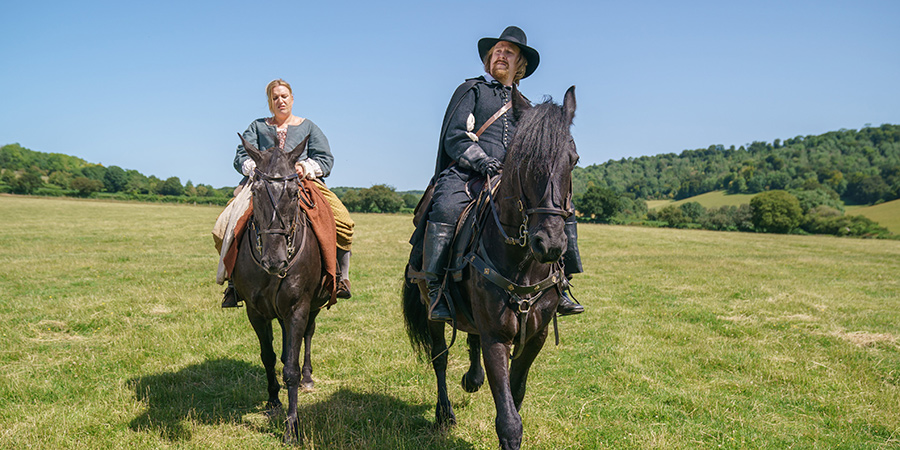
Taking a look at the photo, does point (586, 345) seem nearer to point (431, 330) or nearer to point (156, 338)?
point (431, 330)

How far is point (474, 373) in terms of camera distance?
5.19 m

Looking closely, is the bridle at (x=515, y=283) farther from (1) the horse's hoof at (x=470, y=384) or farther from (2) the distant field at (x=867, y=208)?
(2) the distant field at (x=867, y=208)

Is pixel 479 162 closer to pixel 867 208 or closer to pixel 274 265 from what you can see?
pixel 274 265

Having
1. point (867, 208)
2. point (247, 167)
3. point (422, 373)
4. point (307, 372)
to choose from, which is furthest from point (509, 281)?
point (867, 208)

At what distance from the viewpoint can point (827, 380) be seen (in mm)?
6719

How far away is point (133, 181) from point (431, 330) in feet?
301

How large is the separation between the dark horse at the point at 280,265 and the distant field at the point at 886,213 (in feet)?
226

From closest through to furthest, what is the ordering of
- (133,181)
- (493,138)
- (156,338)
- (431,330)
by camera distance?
1. (493,138)
2. (431,330)
3. (156,338)
4. (133,181)

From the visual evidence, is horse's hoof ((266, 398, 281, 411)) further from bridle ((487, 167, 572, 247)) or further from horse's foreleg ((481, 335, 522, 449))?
bridle ((487, 167, 572, 247))

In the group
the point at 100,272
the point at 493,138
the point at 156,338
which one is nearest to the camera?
the point at 493,138

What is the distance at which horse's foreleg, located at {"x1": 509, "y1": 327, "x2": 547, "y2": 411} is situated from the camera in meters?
4.06

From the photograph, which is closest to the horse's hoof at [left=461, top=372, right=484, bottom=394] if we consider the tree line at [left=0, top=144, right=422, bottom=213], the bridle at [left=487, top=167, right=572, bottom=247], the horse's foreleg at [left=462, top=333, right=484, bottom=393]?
the horse's foreleg at [left=462, top=333, right=484, bottom=393]

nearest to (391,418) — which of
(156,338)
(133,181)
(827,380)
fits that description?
(156,338)

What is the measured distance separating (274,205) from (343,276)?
209 cm
